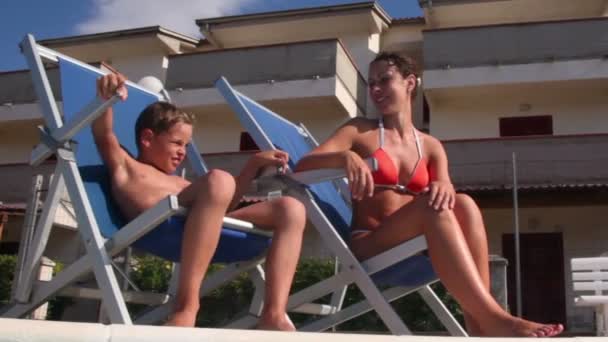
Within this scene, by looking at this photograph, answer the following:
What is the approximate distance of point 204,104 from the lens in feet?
53.6

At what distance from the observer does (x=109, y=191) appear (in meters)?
2.70

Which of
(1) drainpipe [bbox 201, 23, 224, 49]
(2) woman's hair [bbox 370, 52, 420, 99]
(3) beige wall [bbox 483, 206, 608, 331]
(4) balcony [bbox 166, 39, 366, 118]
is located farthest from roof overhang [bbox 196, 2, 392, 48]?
(2) woman's hair [bbox 370, 52, 420, 99]

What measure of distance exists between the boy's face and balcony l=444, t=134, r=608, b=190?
10.2 metres

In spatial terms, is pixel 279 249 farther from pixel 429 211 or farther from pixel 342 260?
pixel 429 211

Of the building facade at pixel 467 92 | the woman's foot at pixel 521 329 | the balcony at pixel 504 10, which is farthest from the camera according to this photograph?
the balcony at pixel 504 10

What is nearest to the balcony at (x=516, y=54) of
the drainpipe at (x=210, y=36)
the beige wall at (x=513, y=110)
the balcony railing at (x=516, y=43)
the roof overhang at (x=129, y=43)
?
the balcony railing at (x=516, y=43)

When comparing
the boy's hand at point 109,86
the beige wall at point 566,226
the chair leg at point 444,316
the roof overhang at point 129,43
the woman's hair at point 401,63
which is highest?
the roof overhang at point 129,43

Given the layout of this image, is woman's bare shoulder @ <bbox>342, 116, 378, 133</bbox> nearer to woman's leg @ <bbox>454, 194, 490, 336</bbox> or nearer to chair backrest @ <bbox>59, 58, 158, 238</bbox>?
woman's leg @ <bbox>454, 194, 490, 336</bbox>

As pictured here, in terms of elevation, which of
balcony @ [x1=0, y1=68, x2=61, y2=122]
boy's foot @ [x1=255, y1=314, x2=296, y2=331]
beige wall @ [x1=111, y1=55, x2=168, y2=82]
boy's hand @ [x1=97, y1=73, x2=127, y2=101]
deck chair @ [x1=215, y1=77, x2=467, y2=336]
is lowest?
boy's foot @ [x1=255, y1=314, x2=296, y2=331]

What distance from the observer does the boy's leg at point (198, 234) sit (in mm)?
2020

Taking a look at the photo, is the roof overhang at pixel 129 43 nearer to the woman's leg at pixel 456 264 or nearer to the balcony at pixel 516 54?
the balcony at pixel 516 54

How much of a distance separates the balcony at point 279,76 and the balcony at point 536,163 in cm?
371

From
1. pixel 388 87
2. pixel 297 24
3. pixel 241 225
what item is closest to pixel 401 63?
pixel 388 87

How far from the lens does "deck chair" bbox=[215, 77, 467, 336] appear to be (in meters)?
2.44
